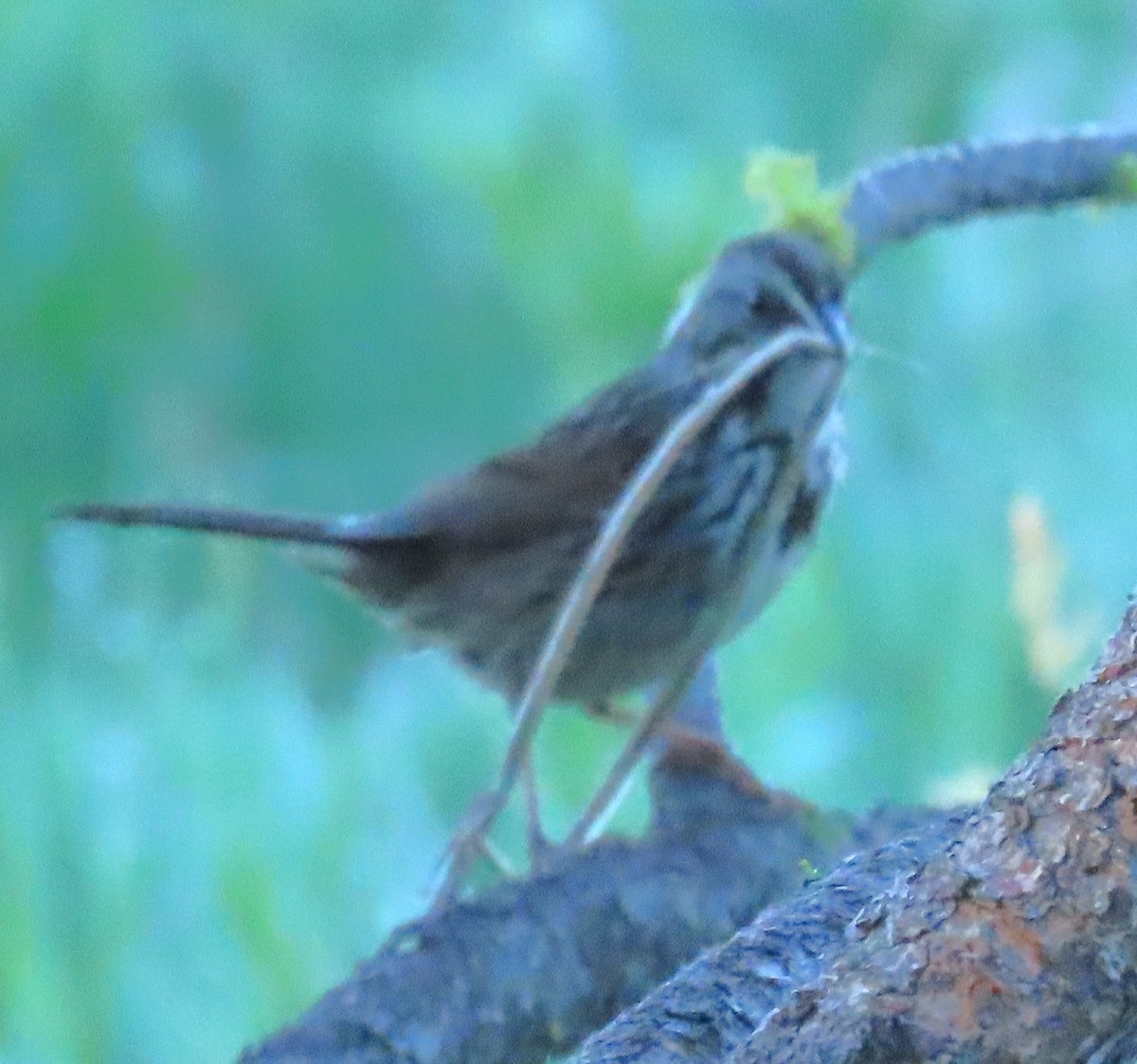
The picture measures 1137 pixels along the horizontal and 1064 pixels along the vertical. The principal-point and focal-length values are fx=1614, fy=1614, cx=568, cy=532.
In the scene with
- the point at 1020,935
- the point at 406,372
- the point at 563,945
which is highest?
the point at 406,372

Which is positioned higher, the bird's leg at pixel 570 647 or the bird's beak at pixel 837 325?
the bird's beak at pixel 837 325

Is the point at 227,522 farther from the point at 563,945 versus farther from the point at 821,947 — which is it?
the point at 821,947

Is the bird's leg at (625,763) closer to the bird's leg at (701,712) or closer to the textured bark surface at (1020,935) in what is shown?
the bird's leg at (701,712)

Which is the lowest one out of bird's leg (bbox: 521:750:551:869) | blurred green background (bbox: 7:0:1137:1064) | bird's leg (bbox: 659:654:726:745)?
bird's leg (bbox: 521:750:551:869)

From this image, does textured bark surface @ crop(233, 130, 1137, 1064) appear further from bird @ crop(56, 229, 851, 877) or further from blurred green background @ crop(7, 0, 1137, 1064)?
Answer: blurred green background @ crop(7, 0, 1137, 1064)

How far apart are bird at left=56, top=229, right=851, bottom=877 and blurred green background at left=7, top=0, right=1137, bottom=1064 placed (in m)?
0.25

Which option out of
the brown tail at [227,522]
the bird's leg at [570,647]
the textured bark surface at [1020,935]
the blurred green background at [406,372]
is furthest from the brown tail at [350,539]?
the textured bark surface at [1020,935]

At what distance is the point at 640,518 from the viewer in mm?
733

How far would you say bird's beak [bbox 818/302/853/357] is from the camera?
26.7 inches

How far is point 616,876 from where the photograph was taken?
0.58 metres

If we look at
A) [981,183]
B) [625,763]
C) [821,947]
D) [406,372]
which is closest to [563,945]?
[625,763]

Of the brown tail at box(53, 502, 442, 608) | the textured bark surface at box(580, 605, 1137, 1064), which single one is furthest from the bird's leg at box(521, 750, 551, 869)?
the textured bark surface at box(580, 605, 1137, 1064)

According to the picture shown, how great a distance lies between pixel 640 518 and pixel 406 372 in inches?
16.4

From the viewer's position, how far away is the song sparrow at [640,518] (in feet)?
2.31
